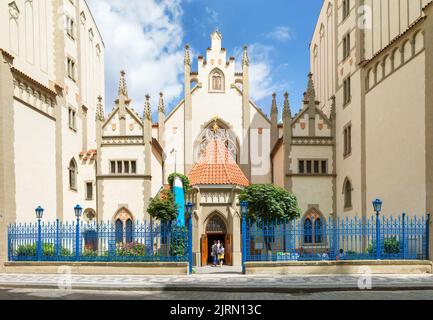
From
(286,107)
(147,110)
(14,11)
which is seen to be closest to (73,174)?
(147,110)

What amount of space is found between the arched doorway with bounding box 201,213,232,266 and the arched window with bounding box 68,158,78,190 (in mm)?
9733

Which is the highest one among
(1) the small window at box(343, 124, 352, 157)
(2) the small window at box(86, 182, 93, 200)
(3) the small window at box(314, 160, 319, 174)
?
(1) the small window at box(343, 124, 352, 157)

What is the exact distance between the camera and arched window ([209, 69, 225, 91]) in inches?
1465

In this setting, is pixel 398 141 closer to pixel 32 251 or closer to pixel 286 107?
pixel 286 107

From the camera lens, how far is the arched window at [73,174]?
31.0 metres

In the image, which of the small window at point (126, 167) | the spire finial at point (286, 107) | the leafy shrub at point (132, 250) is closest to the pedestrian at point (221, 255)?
the leafy shrub at point (132, 250)

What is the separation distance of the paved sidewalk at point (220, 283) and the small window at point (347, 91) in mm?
14283

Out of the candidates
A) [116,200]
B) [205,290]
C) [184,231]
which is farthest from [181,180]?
[205,290]

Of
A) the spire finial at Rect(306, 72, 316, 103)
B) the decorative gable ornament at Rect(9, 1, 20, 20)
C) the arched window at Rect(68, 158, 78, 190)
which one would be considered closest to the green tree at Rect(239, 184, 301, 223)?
the spire finial at Rect(306, 72, 316, 103)

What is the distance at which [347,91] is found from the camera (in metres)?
30.6

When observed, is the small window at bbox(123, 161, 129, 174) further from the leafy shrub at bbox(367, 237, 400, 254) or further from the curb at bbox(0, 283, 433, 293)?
the leafy shrub at bbox(367, 237, 400, 254)

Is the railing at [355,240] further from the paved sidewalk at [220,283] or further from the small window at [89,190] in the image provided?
the small window at [89,190]

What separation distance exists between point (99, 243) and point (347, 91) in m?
18.9

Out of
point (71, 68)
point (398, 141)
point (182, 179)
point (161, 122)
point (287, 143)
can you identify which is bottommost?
point (182, 179)
